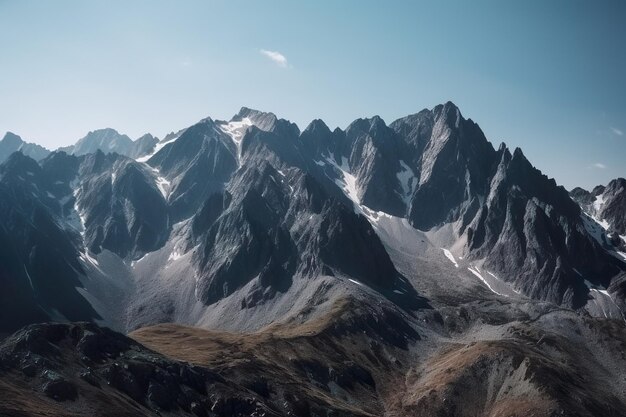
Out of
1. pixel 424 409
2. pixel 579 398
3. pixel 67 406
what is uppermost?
pixel 579 398

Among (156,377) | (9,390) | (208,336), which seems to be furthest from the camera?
(208,336)

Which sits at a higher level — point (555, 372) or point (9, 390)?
point (555, 372)

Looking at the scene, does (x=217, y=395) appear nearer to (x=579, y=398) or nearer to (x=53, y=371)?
(x=53, y=371)

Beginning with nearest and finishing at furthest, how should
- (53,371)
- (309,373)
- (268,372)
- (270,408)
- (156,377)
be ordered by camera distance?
1. (53,371)
2. (156,377)
3. (270,408)
4. (268,372)
5. (309,373)

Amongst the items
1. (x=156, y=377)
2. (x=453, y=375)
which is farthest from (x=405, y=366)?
(x=156, y=377)

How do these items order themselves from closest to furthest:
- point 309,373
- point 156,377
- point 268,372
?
point 156,377 < point 268,372 < point 309,373

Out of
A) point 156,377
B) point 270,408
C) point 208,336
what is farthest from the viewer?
point 208,336

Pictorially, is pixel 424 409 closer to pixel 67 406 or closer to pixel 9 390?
pixel 67 406

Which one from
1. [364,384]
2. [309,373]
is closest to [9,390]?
[309,373]

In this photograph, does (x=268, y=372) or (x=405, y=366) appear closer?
(x=268, y=372)
